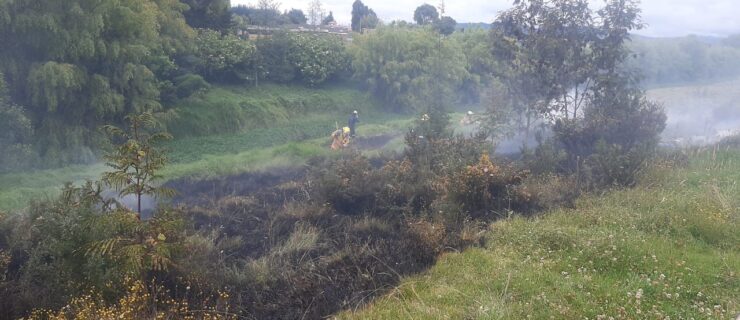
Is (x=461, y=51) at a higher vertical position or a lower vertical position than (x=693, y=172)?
higher

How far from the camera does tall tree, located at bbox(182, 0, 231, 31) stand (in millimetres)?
25344

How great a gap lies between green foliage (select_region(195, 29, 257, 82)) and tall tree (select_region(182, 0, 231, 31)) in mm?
1361

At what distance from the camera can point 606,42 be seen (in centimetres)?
1245

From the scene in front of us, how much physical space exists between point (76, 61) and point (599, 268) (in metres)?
14.3

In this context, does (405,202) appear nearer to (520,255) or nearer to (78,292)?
(520,255)

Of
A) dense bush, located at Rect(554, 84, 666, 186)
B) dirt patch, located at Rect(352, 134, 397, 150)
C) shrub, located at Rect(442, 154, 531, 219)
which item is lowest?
dirt patch, located at Rect(352, 134, 397, 150)

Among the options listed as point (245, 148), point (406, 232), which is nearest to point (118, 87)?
point (245, 148)

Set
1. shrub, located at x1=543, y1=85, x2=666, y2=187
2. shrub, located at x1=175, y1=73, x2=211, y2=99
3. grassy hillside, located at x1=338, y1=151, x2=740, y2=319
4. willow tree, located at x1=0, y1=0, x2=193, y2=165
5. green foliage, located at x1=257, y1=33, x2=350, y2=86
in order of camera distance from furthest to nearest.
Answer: green foliage, located at x1=257, y1=33, x2=350, y2=86, shrub, located at x1=175, y1=73, x2=211, y2=99, willow tree, located at x1=0, y1=0, x2=193, y2=165, shrub, located at x1=543, y1=85, x2=666, y2=187, grassy hillside, located at x1=338, y1=151, x2=740, y2=319

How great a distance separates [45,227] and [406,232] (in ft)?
14.2

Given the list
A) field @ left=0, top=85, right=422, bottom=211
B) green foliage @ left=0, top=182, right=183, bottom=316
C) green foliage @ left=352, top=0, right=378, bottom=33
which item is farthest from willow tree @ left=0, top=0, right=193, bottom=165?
green foliage @ left=352, top=0, right=378, bottom=33

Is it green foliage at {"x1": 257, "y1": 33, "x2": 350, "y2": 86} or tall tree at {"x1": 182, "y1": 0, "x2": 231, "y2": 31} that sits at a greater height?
tall tree at {"x1": 182, "y1": 0, "x2": 231, "y2": 31}

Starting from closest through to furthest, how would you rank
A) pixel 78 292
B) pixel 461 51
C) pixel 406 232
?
pixel 78 292
pixel 406 232
pixel 461 51

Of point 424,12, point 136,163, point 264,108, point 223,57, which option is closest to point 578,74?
point 136,163

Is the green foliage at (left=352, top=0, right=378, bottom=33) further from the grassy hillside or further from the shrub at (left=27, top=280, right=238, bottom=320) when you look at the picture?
the shrub at (left=27, top=280, right=238, bottom=320)
